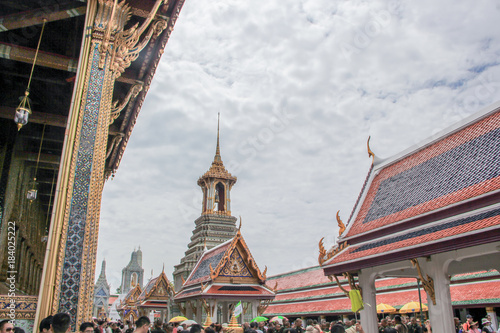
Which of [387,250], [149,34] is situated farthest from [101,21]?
[387,250]

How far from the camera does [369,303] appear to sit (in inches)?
364

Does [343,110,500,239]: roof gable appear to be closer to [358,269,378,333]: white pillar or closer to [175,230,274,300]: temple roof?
[358,269,378,333]: white pillar

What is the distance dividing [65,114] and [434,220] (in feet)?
29.4

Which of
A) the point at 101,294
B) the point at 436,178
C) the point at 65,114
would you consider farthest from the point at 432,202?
the point at 101,294

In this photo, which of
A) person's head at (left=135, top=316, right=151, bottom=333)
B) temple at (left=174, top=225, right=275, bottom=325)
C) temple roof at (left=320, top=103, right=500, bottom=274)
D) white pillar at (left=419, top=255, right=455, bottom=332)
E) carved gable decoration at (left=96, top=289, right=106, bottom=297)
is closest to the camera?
person's head at (left=135, top=316, right=151, bottom=333)

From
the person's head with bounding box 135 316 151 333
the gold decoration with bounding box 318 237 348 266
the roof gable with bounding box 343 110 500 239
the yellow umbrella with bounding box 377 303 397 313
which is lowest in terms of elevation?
the yellow umbrella with bounding box 377 303 397 313

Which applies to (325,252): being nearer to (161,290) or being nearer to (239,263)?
(239,263)

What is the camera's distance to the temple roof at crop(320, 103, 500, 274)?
6724mm

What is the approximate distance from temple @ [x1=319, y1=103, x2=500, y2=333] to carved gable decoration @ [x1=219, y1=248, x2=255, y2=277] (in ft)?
21.2

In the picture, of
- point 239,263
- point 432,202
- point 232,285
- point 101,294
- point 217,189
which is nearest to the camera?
point 432,202

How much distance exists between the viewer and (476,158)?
25.8 feet

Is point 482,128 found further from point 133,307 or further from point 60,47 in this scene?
point 133,307

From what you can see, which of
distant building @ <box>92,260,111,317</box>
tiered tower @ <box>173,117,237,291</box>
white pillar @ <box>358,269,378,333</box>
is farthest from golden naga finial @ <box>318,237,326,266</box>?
distant building @ <box>92,260,111,317</box>

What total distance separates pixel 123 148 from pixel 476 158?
34.2 feet
